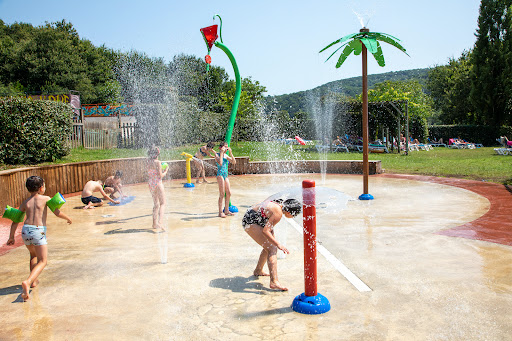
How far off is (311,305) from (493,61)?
143ft

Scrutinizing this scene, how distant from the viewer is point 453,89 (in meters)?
59.9

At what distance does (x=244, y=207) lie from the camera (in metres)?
10.3

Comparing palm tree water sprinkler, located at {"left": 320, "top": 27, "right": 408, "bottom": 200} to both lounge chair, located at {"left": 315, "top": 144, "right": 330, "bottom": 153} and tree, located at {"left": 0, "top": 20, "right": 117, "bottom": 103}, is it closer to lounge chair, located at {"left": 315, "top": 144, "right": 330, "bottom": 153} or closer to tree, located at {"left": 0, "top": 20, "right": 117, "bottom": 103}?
lounge chair, located at {"left": 315, "top": 144, "right": 330, "bottom": 153}

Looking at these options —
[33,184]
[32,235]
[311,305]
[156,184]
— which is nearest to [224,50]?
[156,184]

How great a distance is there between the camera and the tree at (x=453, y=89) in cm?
5291

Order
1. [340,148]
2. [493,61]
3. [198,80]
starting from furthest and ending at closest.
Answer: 1. [198,80]
2. [493,61]
3. [340,148]

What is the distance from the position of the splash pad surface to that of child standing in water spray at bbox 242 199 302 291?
0.32 meters

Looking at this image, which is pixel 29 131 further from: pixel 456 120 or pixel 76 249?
pixel 456 120

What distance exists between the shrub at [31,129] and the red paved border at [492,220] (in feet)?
41.9

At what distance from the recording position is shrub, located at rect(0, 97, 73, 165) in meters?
13.6

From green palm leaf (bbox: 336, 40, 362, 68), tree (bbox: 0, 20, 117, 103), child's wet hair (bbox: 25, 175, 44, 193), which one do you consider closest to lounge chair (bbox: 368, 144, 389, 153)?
green palm leaf (bbox: 336, 40, 362, 68)

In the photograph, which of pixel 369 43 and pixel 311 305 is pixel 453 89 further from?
pixel 311 305

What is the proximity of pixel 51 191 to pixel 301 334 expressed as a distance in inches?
402

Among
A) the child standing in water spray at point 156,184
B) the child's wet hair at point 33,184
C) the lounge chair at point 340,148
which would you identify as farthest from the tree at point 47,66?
the child's wet hair at point 33,184
